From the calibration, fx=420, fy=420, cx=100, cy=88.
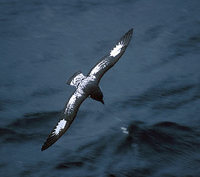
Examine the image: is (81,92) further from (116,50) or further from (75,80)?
(116,50)

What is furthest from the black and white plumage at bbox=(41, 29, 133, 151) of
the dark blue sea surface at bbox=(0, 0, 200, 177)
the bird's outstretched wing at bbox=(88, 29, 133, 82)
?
the dark blue sea surface at bbox=(0, 0, 200, 177)

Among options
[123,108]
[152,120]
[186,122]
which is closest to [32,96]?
[123,108]

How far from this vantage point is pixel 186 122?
1223cm

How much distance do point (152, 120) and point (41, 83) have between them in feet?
12.1

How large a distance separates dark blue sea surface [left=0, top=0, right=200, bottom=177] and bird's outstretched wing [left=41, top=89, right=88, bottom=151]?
4.11 feet

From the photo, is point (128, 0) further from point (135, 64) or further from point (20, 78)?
point (20, 78)

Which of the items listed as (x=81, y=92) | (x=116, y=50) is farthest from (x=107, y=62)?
(x=81, y=92)

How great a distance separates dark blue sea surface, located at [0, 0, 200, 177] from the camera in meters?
11.0

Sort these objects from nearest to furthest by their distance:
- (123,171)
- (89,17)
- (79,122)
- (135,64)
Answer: (123,171)
(79,122)
(135,64)
(89,17)

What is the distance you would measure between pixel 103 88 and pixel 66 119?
138 inches

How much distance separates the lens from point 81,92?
10289 mm

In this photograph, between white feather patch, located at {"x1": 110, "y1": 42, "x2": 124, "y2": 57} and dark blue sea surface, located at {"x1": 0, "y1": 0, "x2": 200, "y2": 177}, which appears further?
white feather patch, located at {"x1": 110, "y1": 42, "x2": 124, "y2": 57}

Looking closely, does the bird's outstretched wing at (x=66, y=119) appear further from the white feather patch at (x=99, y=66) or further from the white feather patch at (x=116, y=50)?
the white feather patch at (x=116, y=50)

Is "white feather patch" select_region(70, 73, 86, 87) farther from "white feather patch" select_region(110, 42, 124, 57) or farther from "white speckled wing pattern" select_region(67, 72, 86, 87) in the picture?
"white feather patch" select_region(110, 42, 124, 57)
